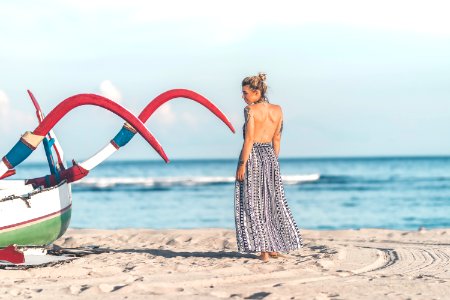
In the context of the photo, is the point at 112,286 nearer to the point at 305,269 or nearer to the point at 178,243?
the point at 305,269

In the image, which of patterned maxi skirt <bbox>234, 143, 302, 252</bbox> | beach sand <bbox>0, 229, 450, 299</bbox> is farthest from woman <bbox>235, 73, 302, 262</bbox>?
beach sand <bbox>0, 229, 450, 299</bbox>

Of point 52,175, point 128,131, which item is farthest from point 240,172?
point 52,175

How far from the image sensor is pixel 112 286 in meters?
6.13

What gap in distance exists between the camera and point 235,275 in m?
6.61

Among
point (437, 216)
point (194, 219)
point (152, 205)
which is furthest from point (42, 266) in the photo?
point (152, 205)

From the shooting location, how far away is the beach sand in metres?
5.90

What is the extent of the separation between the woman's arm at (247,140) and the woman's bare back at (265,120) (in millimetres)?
43

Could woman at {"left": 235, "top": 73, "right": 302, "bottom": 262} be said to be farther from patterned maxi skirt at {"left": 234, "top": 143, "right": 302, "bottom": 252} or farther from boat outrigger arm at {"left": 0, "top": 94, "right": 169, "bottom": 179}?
boat outrigger arm at {"left": 0, "top": 94, "right": 169, "bottom": 179}

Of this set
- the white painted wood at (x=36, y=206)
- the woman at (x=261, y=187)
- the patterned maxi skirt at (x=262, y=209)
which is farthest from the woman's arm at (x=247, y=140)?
the white painted wood at (x=36, y=206)

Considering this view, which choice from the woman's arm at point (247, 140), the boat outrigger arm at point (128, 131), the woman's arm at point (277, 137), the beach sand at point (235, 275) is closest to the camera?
the beach sand at point (235, 275)

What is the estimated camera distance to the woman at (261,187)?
709 cm

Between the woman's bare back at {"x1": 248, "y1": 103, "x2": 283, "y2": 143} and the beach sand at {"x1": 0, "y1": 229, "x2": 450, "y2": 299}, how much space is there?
127 centimetres

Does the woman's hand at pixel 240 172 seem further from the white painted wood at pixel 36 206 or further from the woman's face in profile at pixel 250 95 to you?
the white painted wood at pixel 36 206

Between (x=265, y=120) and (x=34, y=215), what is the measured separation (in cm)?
275
